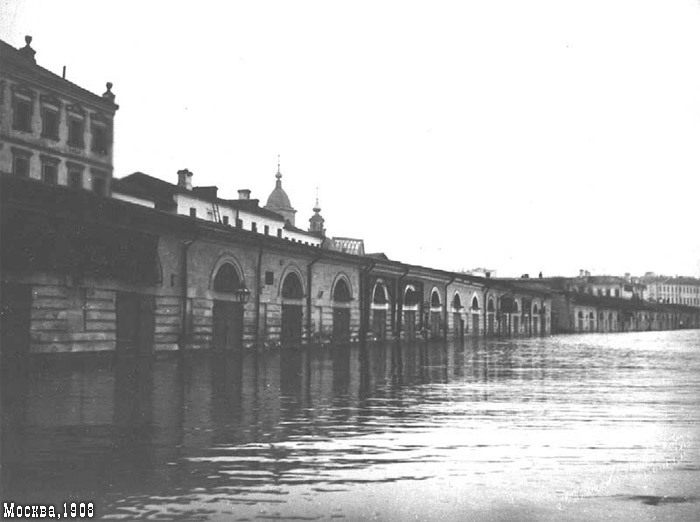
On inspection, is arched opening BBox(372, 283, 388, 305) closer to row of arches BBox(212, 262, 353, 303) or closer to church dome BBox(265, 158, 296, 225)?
row of arches BBox(212, 262, 353, 303)

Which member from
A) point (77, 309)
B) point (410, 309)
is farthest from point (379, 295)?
point (77, 309)

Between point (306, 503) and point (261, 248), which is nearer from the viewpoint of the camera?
point (306, 503)

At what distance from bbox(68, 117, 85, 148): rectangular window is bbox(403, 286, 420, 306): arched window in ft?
66.2

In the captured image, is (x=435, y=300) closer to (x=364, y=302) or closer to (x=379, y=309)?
(x=379, y=309)

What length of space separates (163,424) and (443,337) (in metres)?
44.1

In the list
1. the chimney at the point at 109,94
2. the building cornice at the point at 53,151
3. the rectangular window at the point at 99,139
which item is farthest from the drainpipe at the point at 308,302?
the chimney at the point at 109,94

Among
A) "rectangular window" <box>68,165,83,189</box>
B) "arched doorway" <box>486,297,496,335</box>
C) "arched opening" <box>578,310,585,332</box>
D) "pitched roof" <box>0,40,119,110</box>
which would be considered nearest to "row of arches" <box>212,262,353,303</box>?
"pitched roof" <box>0,40,119,110</box>

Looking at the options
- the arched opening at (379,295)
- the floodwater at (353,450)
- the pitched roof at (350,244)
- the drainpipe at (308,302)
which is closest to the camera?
the floodwater at (353,450)

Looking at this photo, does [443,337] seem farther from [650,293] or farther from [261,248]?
[650,293]

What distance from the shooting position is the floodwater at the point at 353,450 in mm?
5480

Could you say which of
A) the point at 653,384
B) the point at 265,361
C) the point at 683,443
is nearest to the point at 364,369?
the point at 265,361

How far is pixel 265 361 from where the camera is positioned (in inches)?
976

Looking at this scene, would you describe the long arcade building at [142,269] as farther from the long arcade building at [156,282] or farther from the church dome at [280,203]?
the church dome at [280,203]

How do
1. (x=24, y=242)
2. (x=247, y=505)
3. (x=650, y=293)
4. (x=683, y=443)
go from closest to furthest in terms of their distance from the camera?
(x=247, y=505)
(x=683, y=443)
(x=24, y=242)
(x=650, y=293)
